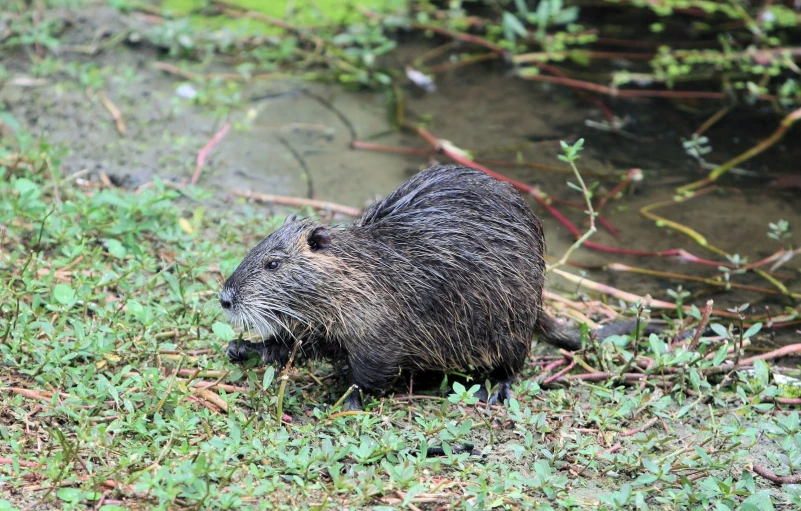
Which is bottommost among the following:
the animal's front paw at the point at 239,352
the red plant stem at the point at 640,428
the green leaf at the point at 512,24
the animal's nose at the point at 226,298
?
the red plant stem at the point at 640,428

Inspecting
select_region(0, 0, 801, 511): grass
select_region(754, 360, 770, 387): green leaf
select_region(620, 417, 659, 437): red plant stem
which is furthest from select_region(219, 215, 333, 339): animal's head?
select_region(754, 360, 770, 387): green leaf

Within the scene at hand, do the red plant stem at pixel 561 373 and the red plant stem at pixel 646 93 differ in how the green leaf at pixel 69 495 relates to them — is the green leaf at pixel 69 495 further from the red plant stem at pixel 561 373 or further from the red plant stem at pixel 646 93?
the red plant stem at pixel 646 93

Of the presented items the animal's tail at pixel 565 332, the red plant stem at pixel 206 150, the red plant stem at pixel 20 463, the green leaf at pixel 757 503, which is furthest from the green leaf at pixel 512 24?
the red plant stem at pixel 20 463

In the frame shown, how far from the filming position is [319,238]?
3.29 meters

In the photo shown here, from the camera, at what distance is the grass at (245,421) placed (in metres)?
2.64

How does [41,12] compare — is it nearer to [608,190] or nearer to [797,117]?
[608,190]

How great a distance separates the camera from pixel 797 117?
5852mm

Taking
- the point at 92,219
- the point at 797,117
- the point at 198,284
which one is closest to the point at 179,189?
the point at 92,219

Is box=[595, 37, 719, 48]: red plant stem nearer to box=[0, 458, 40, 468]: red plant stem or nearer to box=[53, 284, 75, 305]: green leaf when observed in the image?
box=[53, 284, 75, 305]: green leaf

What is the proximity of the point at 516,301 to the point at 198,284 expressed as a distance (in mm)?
1253

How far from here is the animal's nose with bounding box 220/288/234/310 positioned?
3217 millimetres

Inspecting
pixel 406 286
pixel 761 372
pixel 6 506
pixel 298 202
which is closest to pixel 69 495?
pixel 6 506

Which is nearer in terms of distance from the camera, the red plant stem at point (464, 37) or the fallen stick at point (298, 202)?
the fallen stick at point (298, 202)

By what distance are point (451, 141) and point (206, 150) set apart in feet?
4.66
